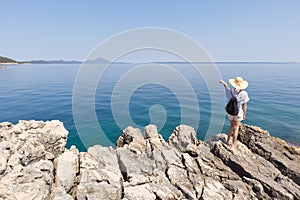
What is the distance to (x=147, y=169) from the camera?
24.5 feet

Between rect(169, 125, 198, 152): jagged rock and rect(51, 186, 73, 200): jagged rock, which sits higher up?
rect(169, 125, 198, 152): jagged rock

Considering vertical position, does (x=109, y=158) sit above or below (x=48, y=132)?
below

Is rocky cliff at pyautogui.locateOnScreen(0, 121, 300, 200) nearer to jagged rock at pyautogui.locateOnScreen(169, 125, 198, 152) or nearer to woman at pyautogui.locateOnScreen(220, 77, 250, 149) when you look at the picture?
jagged rock at pyautogui.locateOnScreen(169, 125, 198, 152)

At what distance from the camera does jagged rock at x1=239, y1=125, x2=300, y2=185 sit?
22.0 feet

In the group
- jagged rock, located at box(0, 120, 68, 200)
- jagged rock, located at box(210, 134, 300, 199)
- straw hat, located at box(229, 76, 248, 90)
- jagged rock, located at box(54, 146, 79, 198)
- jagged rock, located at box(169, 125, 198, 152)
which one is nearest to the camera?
jagged rock, located at box(0, 120, 68, 200)

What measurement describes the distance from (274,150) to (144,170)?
18.3 feet

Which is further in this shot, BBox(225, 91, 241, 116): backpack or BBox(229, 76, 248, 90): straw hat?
BBox(225, 91, 241, 116): backpack

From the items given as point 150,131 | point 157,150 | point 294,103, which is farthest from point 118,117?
point 294,103

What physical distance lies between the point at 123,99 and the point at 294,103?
83.0 feet

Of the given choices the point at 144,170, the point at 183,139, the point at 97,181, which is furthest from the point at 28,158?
the point at 183,139

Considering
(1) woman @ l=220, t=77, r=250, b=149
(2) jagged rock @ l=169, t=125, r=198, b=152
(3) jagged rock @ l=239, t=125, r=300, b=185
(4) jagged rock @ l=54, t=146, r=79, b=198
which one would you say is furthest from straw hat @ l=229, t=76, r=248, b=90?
(4) jagged rock @ l=54, t=146, r=79, b=198

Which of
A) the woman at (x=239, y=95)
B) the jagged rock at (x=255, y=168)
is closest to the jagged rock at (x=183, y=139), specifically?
the jagged rock at (x=255, y=168)

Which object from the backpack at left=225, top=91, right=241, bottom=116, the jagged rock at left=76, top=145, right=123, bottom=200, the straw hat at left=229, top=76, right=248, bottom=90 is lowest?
the jagged rock at left=76, top=145, right=123, bottom=200

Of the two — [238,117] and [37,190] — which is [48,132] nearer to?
[37,190]
